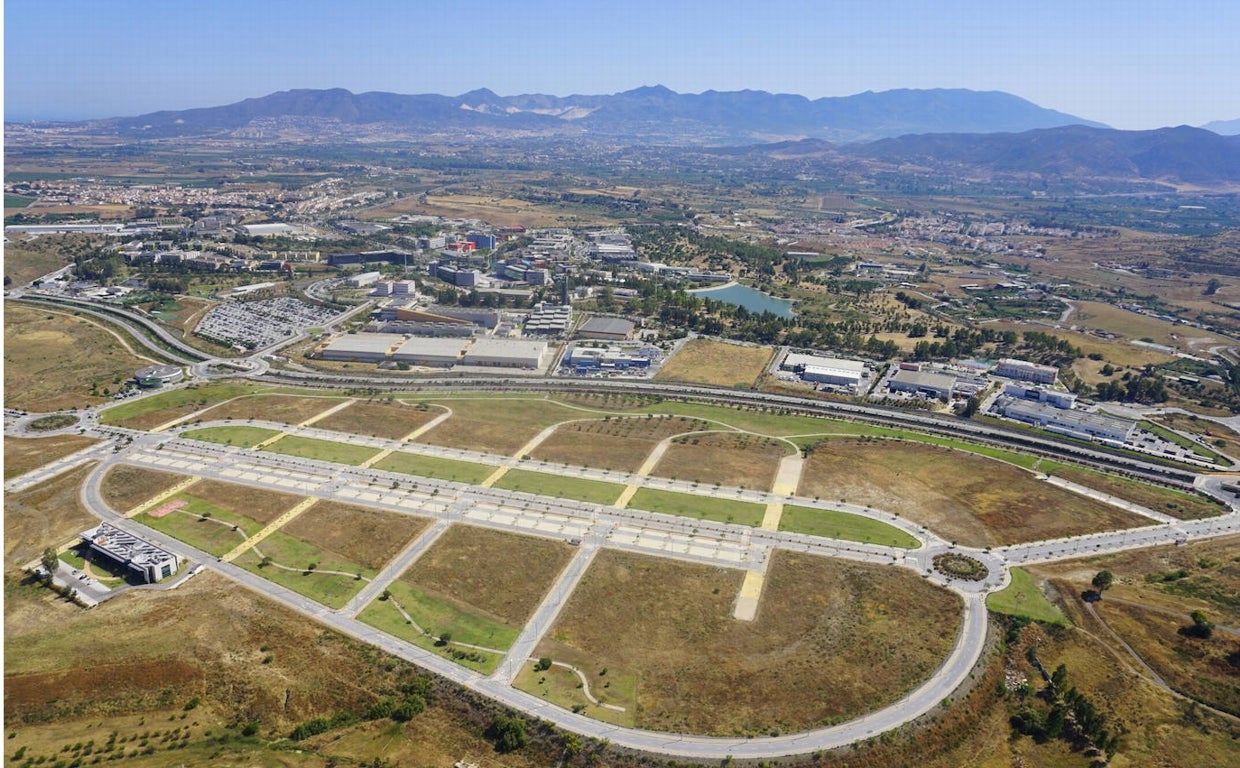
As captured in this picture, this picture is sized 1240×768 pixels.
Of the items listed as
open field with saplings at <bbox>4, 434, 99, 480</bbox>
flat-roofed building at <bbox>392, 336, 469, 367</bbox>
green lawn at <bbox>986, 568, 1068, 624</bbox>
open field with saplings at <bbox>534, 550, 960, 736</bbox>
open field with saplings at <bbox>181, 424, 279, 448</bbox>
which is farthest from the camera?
flat-roofed building at <bbox>392, 336, 469, 367</bbox>

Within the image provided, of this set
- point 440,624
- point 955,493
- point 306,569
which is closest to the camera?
point 440,624

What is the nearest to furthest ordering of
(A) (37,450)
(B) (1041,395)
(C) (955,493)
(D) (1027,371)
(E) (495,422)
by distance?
1. (C) (955,493)
2. (A) (37,450)
3. (E) (495,422)
4. (B) (1041,395)
5. (D) (1027,371)

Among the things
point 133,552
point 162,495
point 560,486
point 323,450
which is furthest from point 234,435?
point 560,486

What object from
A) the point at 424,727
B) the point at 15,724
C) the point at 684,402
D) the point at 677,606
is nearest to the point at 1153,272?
the point at 684,402

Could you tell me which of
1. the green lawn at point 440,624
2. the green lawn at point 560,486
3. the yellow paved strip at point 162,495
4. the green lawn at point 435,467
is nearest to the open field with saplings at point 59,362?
the yellow paved strip at point 162,495

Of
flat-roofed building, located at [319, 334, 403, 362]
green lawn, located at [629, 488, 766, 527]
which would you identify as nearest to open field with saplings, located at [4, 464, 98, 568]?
flat-roofed building, located at [319, 334, 403, 362]

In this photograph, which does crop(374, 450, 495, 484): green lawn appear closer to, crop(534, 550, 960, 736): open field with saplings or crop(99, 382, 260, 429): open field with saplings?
crop(534, 550, 960, 736): open field with saplings

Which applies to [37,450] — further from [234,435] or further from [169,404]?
[234,435]
